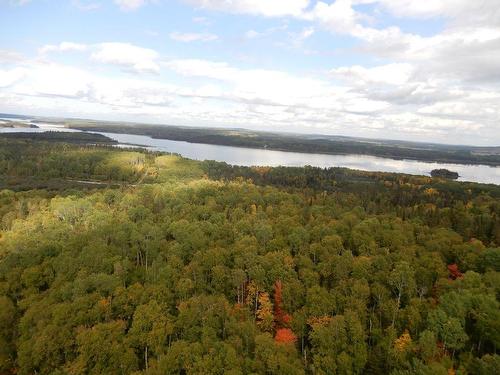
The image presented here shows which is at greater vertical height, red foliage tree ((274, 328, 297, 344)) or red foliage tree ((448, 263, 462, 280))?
red foliage tree ((448, 263, 462, 280))

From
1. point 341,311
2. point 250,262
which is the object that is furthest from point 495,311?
point 250,262

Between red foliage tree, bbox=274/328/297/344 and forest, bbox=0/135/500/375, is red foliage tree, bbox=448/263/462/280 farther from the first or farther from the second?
red foliage tree, bbox=274/328/297/344

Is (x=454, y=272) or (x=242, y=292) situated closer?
(x=242, y=292)

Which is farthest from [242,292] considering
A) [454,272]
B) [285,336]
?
[454,272]

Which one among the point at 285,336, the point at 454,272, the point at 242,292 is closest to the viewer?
the point at 285,336

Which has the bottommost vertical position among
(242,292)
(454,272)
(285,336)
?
(285,336)

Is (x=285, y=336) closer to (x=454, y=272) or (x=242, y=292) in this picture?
(x=242, y=292)

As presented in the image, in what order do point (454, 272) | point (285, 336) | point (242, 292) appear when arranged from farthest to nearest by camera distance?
point (454, 272) → point (242, 292) → point (285, 336)

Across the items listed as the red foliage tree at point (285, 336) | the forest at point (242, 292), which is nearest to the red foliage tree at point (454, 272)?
the forest at point (242, 292)

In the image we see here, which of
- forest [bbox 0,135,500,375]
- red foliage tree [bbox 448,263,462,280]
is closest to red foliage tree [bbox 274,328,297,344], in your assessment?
forest [bbox 0,135,500,375]
